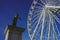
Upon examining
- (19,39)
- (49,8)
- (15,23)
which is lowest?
(19,39)

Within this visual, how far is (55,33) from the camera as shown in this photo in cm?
2545

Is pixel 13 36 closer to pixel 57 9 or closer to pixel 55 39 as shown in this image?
pixel 55 39

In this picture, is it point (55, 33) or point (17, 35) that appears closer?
point (17, 35)

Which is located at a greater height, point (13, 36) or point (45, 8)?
point (45, 8)

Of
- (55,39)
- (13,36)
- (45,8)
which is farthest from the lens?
(45,8)

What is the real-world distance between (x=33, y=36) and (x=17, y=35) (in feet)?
28.0

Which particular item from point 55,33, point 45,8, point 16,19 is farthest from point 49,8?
point 16,19

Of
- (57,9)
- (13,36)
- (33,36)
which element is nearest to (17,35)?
(13,36)

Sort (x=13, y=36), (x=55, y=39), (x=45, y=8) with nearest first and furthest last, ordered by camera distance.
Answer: (x=13, y=36) < (x=55, y=39) < (x=45, y=8)

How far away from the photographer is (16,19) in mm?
17984

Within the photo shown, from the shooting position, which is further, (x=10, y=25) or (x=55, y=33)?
(x=55, y=33)

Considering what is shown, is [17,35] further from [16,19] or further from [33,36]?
[33,36]

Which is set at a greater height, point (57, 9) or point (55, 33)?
point (57, 9)

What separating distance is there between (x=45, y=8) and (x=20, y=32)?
980 cm
